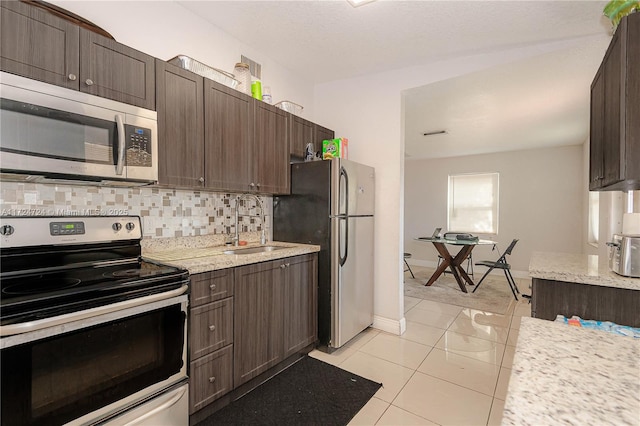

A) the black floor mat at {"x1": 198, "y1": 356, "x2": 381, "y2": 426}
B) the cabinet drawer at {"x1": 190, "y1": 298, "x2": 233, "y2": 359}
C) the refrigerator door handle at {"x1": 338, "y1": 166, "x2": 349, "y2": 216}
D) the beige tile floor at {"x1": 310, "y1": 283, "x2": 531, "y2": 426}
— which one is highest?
the refrigerator door handle at {"x1": 338, "y1": 166, "x2": 349, "y2": 216}

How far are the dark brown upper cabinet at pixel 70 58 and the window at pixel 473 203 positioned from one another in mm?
6299

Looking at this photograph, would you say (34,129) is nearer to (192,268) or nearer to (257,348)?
(192,268)

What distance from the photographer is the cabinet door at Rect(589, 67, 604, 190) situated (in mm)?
1697

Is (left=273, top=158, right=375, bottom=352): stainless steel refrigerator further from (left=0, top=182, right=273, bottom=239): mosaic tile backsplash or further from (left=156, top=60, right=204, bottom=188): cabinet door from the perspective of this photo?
(left=156, top=60, right=204, bottom=188): cabinet door

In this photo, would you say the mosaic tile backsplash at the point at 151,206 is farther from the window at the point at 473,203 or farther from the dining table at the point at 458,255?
the window at the point at 473,203

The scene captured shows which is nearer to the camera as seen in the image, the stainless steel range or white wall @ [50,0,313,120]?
the stainless steel range

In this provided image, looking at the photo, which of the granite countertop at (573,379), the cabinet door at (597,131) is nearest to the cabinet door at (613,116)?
the cabinet door at (597,131)

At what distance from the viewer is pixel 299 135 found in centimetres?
277

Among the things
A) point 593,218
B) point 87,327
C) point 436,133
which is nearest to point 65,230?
point 87,327

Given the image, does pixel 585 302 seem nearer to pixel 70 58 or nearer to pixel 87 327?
pixel 87 327

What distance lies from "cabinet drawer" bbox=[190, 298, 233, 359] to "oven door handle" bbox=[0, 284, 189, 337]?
0.83ft

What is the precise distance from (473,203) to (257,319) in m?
5.81

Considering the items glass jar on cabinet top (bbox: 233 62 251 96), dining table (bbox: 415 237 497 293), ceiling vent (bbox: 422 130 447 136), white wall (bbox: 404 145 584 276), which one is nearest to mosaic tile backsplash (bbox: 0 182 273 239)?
glass jar on cabinet top (bbox: 233 62 251 96)

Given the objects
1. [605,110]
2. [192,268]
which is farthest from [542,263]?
[192,268]
